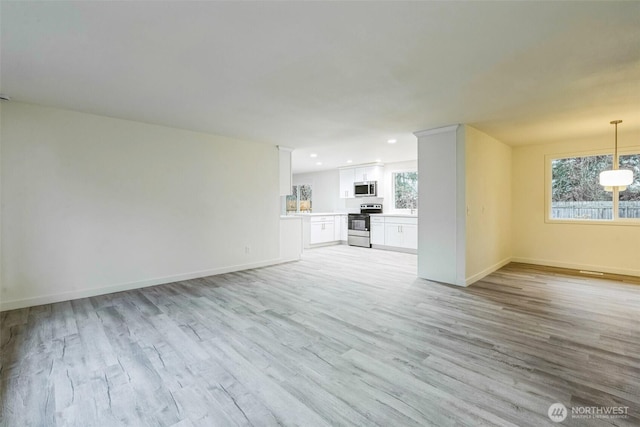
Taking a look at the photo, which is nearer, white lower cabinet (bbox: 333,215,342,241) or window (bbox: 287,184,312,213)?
white lower cabinet (bbox: 333,215,342,241)

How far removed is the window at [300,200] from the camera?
10.5 metres

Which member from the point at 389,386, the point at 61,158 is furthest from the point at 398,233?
the point at 61,158

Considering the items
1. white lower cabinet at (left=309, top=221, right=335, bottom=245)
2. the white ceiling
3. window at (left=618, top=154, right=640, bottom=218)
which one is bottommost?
white lower cabinet at (left=309, top=221, right=335, bottom=245)

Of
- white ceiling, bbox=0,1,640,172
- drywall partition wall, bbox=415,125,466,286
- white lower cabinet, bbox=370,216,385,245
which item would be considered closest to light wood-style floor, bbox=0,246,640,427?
drywall partition wall, bbox=415,125,466,286

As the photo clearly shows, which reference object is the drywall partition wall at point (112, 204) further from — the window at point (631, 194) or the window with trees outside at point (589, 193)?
the window at point (631, 194)

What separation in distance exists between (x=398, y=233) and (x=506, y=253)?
7.64ft

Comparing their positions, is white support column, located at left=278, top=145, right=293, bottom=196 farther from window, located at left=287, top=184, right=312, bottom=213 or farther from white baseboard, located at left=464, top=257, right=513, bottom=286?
window, located at left=287, top=184, right=312, bottom=213

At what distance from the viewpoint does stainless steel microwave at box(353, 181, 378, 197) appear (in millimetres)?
8211

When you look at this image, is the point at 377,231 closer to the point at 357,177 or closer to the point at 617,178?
the point at 357,177

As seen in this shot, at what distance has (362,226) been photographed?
812cm

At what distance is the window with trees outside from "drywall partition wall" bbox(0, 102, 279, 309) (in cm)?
590

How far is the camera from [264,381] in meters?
1.97

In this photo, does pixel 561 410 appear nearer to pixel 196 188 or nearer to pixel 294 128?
pixel 294 128

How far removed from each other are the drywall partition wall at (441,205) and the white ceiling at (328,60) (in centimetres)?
51
